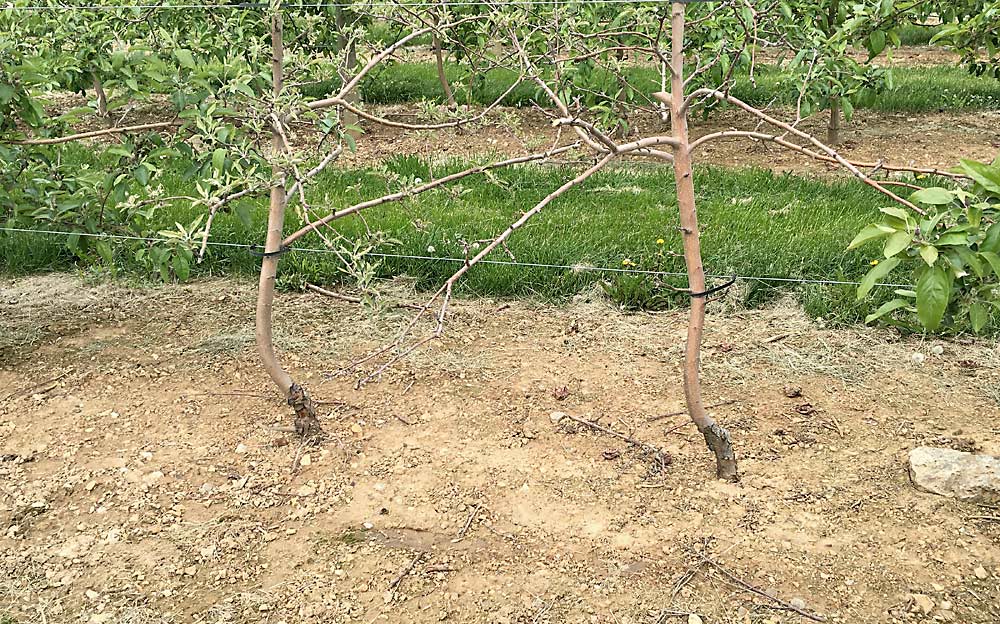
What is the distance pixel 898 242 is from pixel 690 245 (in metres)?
0.64

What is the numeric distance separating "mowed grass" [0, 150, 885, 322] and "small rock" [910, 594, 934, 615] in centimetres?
170

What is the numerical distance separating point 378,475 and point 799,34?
12.3 feet

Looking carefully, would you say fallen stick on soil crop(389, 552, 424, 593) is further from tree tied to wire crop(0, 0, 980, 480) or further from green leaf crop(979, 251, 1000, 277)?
green leaf crop(979, 251, 1000, 277)

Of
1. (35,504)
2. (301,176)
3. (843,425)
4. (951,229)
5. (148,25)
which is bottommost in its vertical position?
(843,425)

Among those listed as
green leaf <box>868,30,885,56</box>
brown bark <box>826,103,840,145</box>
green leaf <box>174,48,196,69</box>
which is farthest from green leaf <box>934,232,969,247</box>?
brown bark <box>826,103,840,145</box>

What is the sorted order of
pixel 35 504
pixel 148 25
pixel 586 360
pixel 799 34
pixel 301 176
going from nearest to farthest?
pixel 301 176 < pixel 35 504 < pixel 148 25 < pixel 586 360 < pixel 799 34

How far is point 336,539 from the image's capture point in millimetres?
2770

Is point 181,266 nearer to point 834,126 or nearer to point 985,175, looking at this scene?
point 985,175

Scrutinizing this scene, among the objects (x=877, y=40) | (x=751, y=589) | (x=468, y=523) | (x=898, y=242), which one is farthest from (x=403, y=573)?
(x=877, y=40)

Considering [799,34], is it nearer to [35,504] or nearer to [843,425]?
[843,425]

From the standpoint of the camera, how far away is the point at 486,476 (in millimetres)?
3033

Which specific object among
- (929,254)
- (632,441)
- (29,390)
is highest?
(929,254)

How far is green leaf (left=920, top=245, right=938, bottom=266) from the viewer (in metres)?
2.10

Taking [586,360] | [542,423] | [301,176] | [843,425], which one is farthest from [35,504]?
[843,425]
